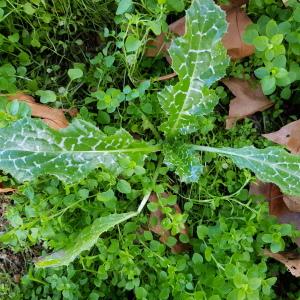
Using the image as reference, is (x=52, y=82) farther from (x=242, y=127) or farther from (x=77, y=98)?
(x=242, y=127)

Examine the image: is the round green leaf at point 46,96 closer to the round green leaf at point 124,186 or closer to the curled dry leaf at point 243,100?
the round green leaf at point 124,186

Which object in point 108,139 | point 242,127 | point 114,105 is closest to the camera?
point 108,139

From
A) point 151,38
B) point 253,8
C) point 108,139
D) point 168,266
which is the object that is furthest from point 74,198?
point 253,8

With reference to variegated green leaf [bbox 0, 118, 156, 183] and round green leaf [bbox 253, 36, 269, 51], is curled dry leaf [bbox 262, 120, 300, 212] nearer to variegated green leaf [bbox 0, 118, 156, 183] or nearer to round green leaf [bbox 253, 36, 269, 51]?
round green leaf [bbox 253, 36, 269, 51]

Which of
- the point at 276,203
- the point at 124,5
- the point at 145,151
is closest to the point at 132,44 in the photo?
the point at 124,5

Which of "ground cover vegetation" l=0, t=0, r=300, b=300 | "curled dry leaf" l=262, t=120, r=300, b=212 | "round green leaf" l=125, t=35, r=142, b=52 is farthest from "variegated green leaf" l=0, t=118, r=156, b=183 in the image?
"curled dry leaf" l=262, t=120, r=300, b=212
